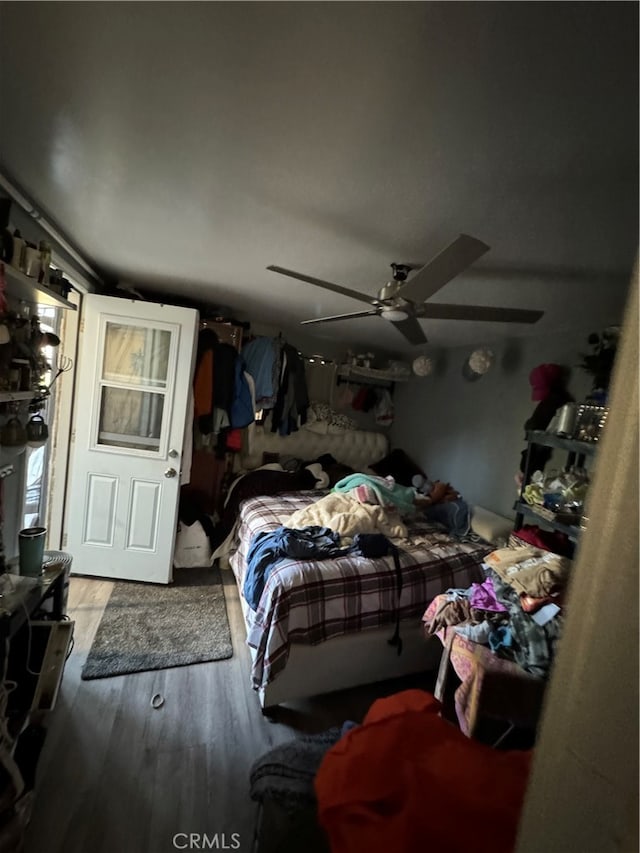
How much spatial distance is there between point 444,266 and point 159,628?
2.68m

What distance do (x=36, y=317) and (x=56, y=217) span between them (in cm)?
50

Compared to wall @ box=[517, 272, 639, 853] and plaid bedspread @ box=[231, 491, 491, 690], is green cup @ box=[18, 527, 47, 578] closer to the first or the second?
plaid bedspread @ box=[231, 491, 491, 690]

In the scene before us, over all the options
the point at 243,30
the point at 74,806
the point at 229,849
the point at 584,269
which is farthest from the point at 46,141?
the point at 229,849

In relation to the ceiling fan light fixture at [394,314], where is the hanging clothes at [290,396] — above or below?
below

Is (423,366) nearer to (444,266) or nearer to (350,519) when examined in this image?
(350,519)

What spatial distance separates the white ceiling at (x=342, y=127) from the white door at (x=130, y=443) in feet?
3.56

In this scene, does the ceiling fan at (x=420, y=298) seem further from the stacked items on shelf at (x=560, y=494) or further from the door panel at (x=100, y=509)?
the door panel at (x=100, y=509)

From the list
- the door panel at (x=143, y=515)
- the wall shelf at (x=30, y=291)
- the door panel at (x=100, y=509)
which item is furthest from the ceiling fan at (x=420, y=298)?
the door panel at (x=100, y=509)

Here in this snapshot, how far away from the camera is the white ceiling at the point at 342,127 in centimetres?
77

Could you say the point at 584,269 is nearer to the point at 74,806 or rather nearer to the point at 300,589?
the point at 300,589

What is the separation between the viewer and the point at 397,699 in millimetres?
1093

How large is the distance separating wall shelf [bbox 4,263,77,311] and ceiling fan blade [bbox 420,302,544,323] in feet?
5.53

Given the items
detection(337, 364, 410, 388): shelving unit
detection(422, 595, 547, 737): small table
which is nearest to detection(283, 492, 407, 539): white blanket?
detection(422, 595, 547, 737): small table

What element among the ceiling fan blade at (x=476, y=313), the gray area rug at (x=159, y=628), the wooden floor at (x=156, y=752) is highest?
the ceiling fan blade at (x=476, y=313)
